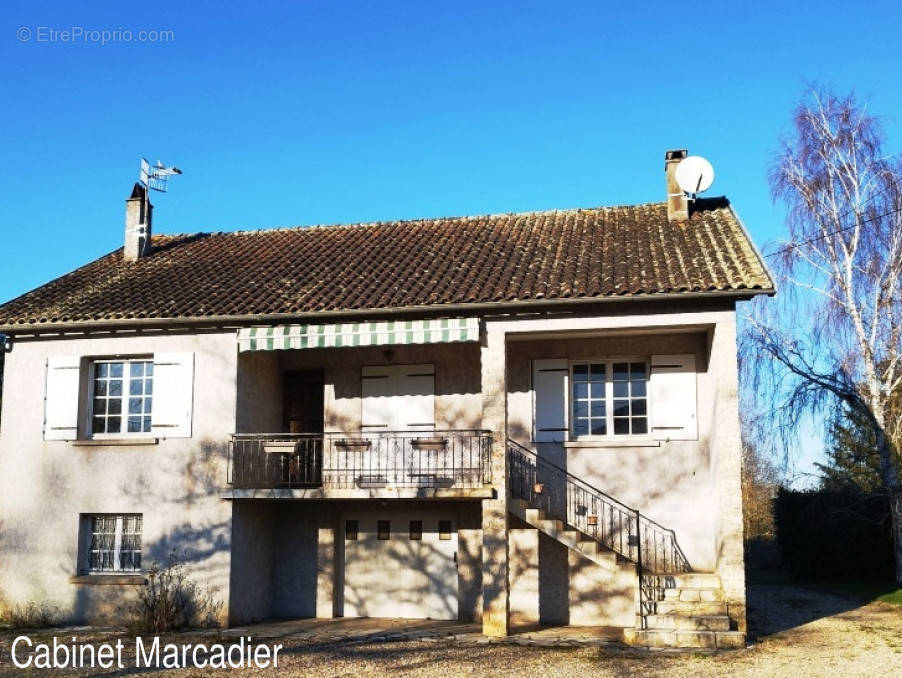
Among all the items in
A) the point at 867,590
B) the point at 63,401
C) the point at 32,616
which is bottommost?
the point at 867,590

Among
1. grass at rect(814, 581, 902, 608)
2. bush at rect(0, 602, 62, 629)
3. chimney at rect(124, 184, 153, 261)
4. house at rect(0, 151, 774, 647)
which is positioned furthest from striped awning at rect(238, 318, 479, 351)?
grass at rect(814, 581, 902, 608)

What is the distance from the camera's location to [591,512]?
17109mm

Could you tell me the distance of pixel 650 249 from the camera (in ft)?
58.2

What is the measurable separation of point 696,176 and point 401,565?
1028cm

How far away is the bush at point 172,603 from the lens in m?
16.3

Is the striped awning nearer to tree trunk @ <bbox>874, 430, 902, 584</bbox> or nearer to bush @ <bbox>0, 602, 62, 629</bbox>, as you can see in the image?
bush @ <bbox>0, 602, 62, 629</bbox>

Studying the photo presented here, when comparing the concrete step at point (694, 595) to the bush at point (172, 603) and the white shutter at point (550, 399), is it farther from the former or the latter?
the bush at point (172, 603)

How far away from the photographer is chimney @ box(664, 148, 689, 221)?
19.5 metres

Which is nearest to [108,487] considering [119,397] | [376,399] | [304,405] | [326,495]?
[119,397]

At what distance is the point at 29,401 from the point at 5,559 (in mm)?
3124

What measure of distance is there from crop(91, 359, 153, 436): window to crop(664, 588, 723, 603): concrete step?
10382 millimetres

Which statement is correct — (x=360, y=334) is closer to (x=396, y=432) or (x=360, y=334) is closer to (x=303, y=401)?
(x=396, y=432)

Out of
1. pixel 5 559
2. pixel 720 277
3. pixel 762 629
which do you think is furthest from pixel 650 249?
pixel 5 559

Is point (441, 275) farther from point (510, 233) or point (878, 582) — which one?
point (878, 582)
